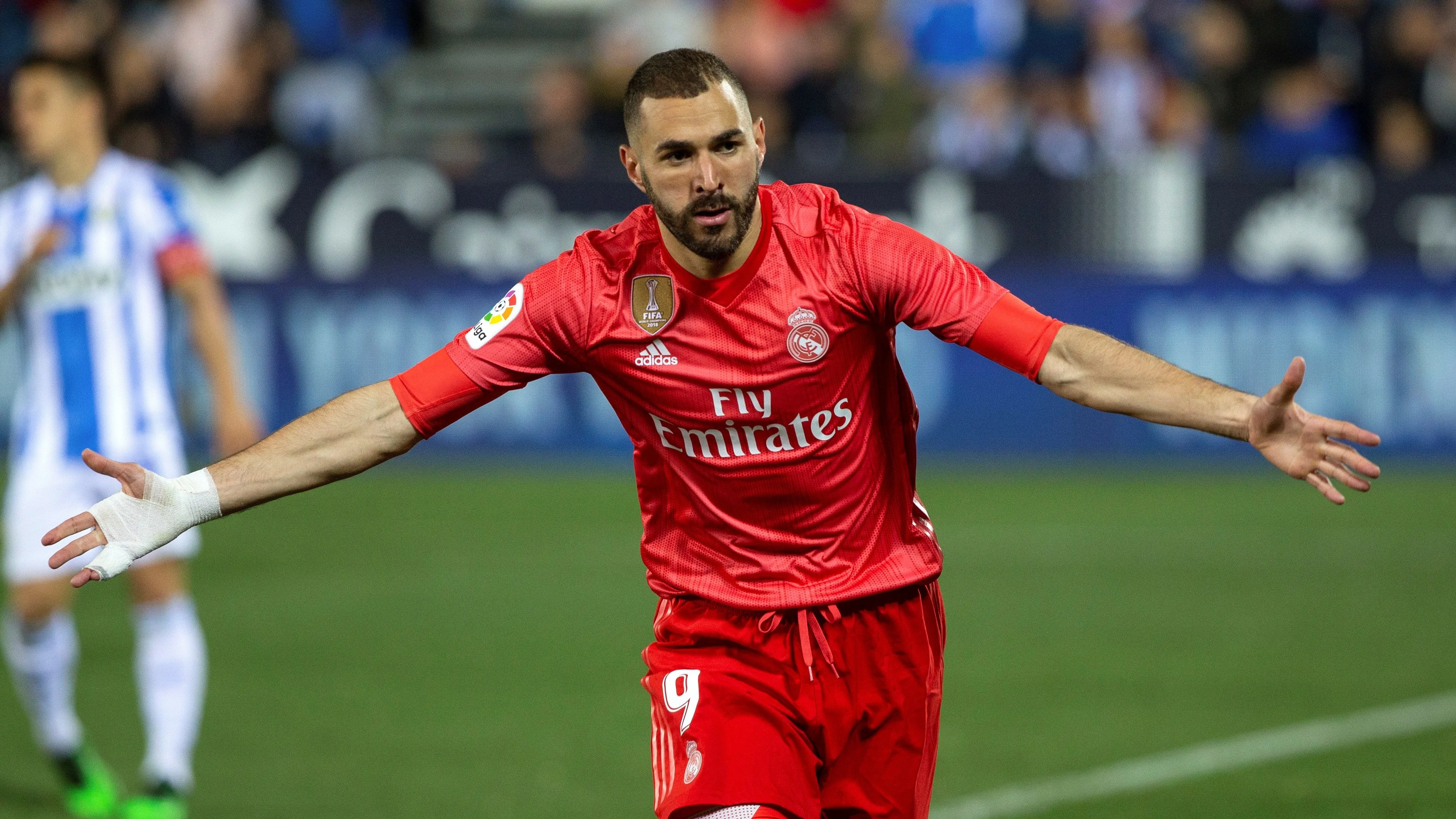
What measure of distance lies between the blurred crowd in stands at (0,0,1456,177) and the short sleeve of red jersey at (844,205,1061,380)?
35.3 ft

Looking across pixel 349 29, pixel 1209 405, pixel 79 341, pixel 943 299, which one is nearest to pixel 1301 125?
pixel 349 29

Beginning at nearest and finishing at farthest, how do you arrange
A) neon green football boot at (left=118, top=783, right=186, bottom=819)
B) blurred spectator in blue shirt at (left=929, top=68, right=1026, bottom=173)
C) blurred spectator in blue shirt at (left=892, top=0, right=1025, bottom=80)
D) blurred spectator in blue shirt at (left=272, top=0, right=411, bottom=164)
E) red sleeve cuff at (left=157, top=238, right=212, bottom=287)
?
neon green football boot at (left=118, top=783, right=186, bottom=819), red sleeve cuff at (left=157, top=238, right=212, bottom=287), blurred spectator in blue shirt at (left=929, top=68, right=1026, bottom=173), blurred spectator in blue shirt at (left=892, top=0, right=1025, bottom=80), blurred spectator in blue shirt at (left=272, top=0, right=411, bottom=164)

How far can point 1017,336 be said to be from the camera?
398 centimetres

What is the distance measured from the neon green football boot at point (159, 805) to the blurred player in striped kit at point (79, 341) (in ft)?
0.76

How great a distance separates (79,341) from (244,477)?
9.74ft

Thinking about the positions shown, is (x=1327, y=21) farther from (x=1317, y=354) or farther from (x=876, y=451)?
(x=876, y=451)

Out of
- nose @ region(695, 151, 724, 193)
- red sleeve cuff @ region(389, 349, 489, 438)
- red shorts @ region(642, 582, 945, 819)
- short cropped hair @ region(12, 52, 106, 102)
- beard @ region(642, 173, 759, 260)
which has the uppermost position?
short cropped hair @ region(12, 52, 106, 102)

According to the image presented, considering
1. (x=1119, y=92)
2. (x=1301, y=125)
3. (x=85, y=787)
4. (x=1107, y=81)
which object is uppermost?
(x=1107, y=81)

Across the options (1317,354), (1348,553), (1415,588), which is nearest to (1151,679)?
(1415,588)

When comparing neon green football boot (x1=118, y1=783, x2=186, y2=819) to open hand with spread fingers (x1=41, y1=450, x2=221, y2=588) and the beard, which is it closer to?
open hand with spread fingers (x1=41, y1=450, x2=221, y2=588)

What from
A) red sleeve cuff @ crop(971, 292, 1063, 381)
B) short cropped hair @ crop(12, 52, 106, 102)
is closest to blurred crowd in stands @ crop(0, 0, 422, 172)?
short cropped hair @ crop(12, 52, 106, 102)

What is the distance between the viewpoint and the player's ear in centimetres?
413

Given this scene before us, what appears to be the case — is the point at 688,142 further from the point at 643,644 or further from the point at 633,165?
the point at 643,644

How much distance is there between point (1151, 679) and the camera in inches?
330
